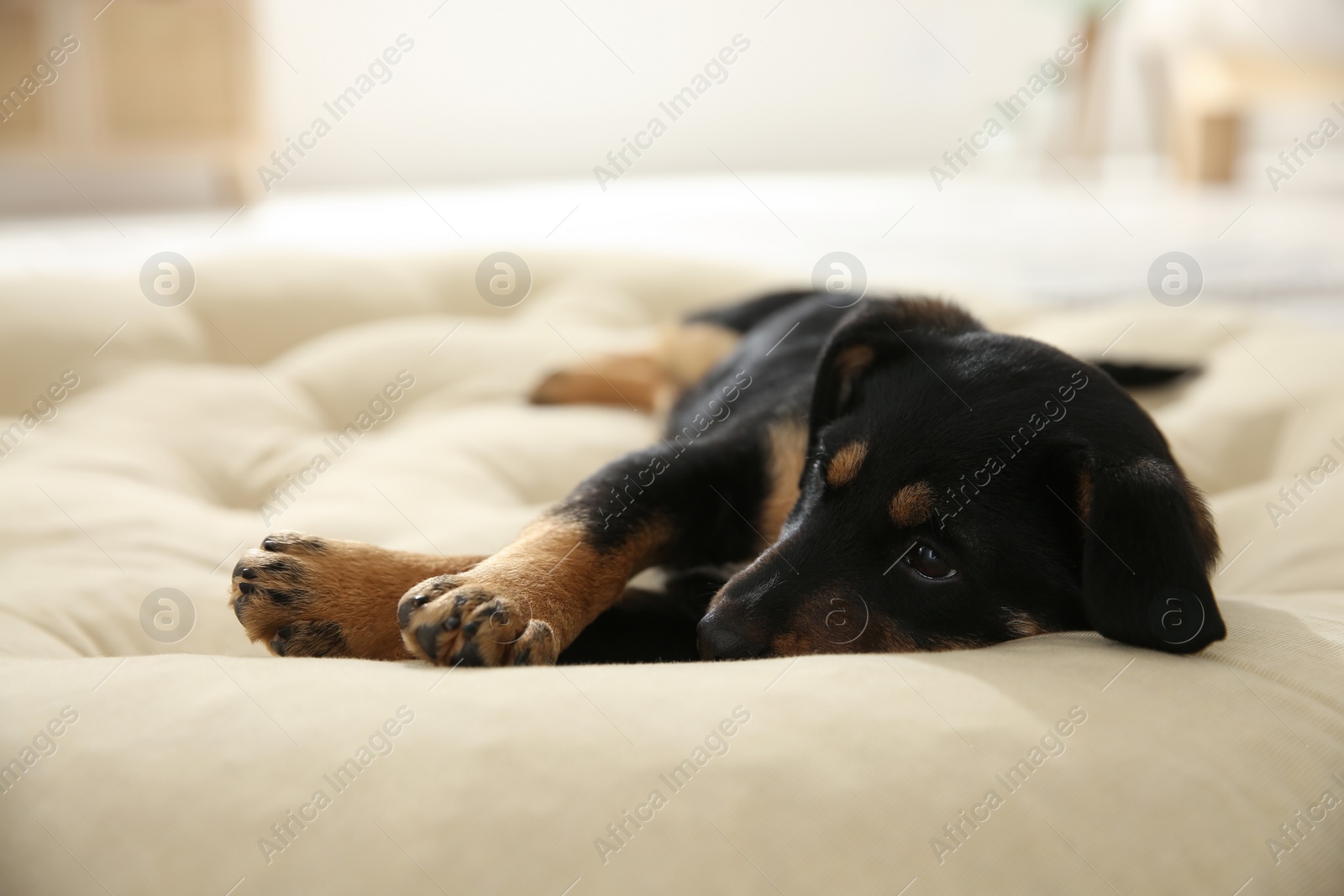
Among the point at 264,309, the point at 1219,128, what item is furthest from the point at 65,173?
the point at 1219,128

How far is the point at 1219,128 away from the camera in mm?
10523

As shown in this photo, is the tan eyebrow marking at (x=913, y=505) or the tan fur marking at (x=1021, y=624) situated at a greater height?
the tan eyebrow marking at (x=913, y=505)

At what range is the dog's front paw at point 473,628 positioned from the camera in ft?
4.76

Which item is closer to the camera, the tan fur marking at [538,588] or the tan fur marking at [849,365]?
the tan fur marking at [538,588]

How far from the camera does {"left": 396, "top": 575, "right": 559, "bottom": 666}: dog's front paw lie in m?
1.45

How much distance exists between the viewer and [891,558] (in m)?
1.62

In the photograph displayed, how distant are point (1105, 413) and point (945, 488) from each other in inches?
11.0

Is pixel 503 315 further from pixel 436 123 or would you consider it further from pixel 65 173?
pixel 436 123

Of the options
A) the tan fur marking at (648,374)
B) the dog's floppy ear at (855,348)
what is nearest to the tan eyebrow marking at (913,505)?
the dog's floppy ear at (855,348)

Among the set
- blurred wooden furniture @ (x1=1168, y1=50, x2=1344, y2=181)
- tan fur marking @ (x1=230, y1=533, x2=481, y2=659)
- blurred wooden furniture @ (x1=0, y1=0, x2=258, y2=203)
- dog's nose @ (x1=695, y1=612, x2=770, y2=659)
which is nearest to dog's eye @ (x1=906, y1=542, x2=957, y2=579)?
dog's nose @ (x1=695, y1=612, x2=770, y2=659)

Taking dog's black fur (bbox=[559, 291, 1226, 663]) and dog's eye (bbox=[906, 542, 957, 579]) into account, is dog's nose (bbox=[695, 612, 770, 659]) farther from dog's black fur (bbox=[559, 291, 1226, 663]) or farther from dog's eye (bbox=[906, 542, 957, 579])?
dog's eye (bbox=[906, 542, 957, 579])

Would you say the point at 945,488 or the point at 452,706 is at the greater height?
the point at 945,488

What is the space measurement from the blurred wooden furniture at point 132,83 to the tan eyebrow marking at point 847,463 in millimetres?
7912

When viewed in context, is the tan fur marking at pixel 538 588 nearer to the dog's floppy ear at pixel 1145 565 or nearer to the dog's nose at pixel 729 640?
the dog's nose at pixel 729 640
